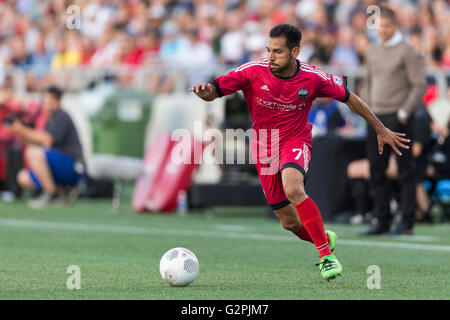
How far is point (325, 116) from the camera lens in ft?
47.3

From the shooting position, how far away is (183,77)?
18.9 metres

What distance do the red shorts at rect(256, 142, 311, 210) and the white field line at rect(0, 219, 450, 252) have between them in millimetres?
2518

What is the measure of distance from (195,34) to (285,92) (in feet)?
40.6

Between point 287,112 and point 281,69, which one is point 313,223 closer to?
point 287,112

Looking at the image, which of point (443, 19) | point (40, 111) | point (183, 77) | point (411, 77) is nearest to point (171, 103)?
point (183, 77)

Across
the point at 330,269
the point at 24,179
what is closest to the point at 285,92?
the point at 330,269

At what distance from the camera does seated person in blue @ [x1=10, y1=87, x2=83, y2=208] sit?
1609cm

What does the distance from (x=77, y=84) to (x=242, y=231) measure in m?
8.90

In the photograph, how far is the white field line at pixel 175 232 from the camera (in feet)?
35.3

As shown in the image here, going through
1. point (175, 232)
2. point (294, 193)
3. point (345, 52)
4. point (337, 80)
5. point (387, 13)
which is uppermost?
point (387, 13)

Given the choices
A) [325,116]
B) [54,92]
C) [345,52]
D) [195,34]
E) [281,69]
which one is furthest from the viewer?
[195,34]

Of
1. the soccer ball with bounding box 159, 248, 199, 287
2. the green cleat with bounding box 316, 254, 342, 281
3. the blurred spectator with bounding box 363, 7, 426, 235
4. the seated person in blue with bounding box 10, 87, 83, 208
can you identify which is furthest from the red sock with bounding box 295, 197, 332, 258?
the seated person in blue with bounding box 10, 87, 83, 208

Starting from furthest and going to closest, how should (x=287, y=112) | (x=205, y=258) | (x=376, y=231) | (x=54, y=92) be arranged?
(x=54, y=92) → (x=376, y=231) → (x=205, y=258) → (x=287, y=112)

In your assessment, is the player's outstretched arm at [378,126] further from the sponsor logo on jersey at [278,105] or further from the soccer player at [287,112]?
the sponsor logo on jersey at [278,105]
